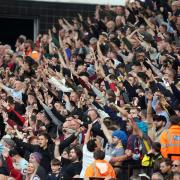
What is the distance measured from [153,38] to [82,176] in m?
10.0

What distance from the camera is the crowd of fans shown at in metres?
18.1

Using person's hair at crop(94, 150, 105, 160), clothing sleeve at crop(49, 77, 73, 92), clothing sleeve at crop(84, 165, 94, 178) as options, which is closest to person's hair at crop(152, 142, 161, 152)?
person's hair at crop(94, 150, 105, 160)

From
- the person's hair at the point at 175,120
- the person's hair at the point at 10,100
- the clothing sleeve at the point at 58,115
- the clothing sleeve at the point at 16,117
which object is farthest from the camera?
the person's hair at the point at 10,100

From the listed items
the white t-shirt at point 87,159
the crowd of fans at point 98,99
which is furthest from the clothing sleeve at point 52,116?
the white t-shirt at point 87,159

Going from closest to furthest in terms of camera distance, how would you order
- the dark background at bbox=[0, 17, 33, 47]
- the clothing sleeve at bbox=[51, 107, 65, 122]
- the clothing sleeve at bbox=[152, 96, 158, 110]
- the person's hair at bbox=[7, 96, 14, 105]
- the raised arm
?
the raised arm → the clothing sleeve at bbox=[152, 96, 158, 110] → the clothing sleeve at bbox=[51, 107, 65, 122] → the person's hair at bbox=[7, 96, 14, 105] → the dark background at bbox=[0, 17, 33, 47]

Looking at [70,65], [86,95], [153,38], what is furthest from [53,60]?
[86,95]

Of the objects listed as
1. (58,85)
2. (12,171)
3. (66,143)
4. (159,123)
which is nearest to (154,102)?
(159,123)

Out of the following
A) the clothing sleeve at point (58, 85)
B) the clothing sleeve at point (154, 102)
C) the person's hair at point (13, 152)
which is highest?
the clothing sleeve at point (58, 85)

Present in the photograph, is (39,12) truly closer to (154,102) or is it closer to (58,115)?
(58,115)

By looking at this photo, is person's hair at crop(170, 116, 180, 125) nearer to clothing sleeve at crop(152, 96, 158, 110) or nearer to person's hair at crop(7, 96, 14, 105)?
clothing sleeve at crop(152, 96, 158, 110)

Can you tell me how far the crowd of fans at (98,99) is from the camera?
18094 mm

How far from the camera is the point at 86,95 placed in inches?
905

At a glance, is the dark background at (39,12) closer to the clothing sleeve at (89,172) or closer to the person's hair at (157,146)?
the person's hair at (157,146)

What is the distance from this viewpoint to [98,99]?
2264 centimetres
